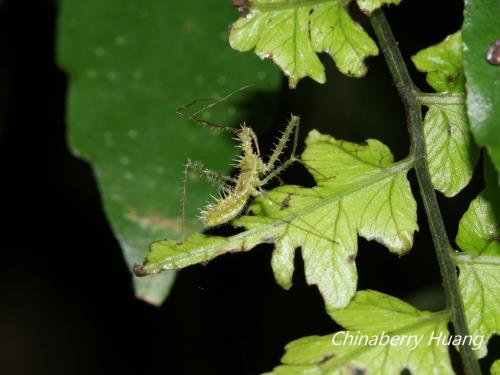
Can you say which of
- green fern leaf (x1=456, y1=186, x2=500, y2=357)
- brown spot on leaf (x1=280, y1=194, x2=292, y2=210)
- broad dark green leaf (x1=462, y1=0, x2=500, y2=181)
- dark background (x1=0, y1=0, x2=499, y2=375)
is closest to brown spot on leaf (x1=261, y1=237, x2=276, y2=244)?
brown spot on leaf (x1=280, y1=194, x2=292, y2=210)

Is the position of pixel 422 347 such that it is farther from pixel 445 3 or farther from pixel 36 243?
pixel 36 243

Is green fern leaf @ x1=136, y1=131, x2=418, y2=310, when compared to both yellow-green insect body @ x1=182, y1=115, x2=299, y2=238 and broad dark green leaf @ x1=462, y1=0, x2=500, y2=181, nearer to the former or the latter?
yellow-green insect body @ x1=182, y1=115, x2=299, y2=238

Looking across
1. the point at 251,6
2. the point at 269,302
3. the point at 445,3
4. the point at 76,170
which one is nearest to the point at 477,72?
the point at 251,6

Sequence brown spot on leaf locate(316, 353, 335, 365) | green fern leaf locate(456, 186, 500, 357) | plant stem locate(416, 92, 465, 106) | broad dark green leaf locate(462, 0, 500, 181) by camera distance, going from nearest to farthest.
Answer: broad dark green leaf locate(462, 0, 500, 181) < brown spot on leaf locate(316, 353, 335, 365) < green fern leaf locate(456, 186, 500, 357) < plant stem locate(416, 92, 465, 106)

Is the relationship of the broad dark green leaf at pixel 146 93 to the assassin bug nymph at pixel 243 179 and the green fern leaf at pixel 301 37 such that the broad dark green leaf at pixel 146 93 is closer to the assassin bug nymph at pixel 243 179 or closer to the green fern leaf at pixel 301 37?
the assassin bug nymph at pixel 243 179

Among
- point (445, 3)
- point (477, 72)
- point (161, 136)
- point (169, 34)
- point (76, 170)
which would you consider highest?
point (477, 72)

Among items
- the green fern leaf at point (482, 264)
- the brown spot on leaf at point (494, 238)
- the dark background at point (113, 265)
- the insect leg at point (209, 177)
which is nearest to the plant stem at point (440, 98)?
the green fern leaf at point (482, 264)
